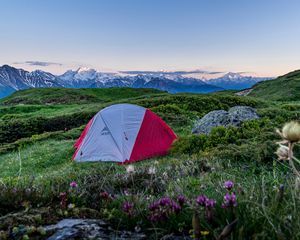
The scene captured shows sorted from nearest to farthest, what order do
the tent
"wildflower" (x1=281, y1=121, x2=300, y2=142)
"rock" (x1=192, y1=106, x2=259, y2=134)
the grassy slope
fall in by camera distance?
"wildflower" (x1=281, y1=121, x2=300, y2=142) → the grassy slope → the tent → "rock" (x1=192, y1=106, x2=259, y2=134)

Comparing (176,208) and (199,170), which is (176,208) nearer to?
(176,208)

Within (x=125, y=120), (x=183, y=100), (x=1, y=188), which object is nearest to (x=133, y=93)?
(x=183, y=100)

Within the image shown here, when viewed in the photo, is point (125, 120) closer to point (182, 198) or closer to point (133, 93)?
point (182, 198)

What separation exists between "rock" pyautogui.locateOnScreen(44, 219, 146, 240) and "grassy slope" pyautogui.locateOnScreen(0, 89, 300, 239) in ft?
0.64

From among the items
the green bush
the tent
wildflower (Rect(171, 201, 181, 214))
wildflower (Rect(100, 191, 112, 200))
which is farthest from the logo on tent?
the green bush

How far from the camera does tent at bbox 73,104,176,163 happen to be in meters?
15.5

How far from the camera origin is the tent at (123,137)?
50.9 ft

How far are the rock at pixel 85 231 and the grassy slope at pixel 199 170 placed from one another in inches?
7.7

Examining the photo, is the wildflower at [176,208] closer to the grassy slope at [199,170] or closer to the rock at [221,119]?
the grassy slope at [199,170]

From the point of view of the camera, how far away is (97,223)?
289 cm

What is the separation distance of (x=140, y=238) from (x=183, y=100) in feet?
118

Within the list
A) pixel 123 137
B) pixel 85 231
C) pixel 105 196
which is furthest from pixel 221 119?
pixel 85 231

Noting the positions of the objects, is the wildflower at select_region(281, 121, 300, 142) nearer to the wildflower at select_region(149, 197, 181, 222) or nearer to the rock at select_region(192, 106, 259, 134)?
the wildflower at select_region(149, 197, 181, 222)

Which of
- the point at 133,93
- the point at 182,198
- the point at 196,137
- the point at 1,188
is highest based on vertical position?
the point at 182,198
